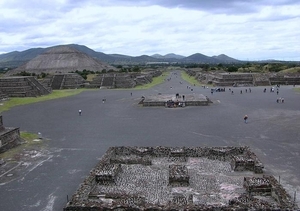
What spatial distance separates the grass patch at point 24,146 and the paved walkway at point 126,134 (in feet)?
3.12

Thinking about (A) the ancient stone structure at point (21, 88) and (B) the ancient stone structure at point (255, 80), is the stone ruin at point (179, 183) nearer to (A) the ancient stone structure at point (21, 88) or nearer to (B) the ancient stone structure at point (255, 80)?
(A) the ancient stone structure at point (21, 88)

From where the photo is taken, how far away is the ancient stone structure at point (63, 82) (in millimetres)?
68000

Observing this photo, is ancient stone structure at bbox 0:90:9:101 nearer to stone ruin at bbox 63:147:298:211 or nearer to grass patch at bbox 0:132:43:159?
grass patch at bbox 0:132:43:159

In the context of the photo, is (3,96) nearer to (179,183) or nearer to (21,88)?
(21,88)

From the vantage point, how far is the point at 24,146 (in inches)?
813

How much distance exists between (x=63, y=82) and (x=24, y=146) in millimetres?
50099

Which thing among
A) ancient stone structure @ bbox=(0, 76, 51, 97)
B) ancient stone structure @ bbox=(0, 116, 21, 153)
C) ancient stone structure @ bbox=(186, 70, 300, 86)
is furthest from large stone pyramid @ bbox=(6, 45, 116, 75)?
ancient stone structure @ bbox=(0, 116, 21, 153)

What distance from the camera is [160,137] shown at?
868 inches

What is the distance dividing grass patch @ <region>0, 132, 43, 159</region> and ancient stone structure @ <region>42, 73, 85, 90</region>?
45.5m

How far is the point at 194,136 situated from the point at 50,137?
35.1ft

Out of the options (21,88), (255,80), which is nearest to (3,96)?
(21,88)

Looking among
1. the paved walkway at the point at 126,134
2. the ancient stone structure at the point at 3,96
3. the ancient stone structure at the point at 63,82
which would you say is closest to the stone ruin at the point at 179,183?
the paved walkway at the point at 126,134

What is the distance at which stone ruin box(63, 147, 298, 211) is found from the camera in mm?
10312

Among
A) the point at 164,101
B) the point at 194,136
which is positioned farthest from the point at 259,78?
the point at 194,136
